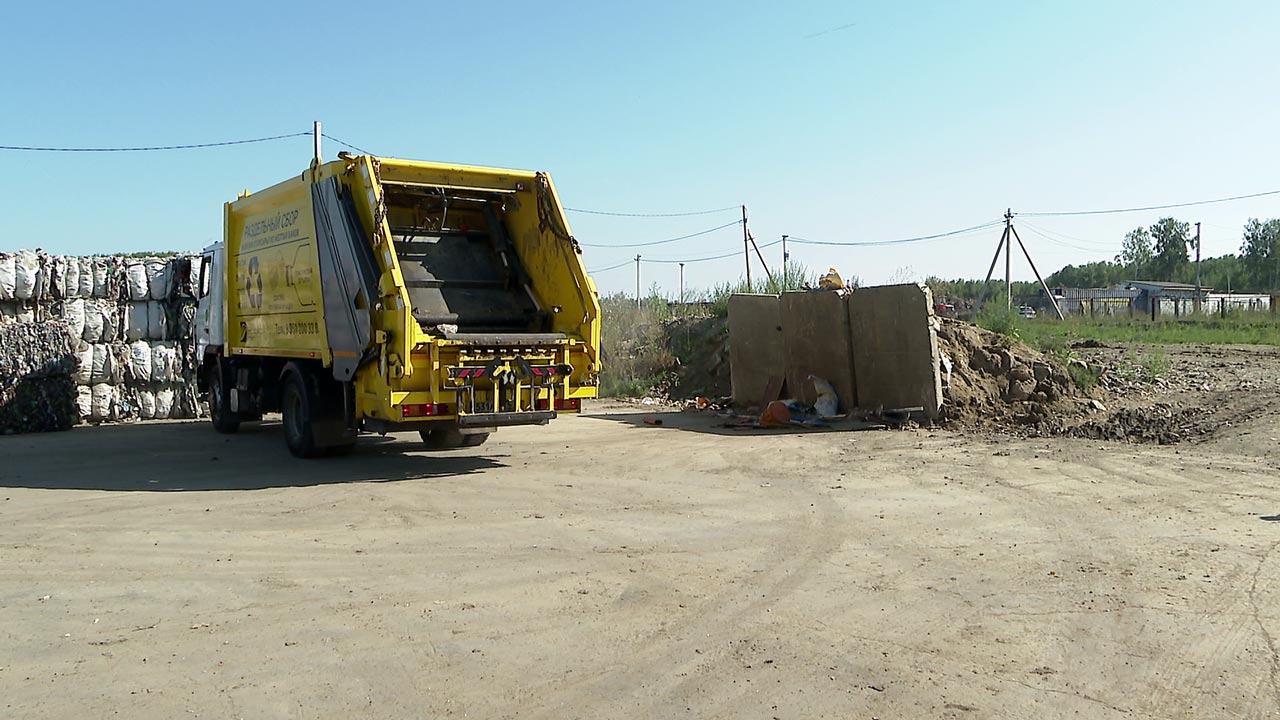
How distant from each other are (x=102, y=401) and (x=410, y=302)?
8.48 m

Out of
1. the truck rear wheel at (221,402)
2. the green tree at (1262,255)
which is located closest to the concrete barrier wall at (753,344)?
the truck rear wheel at (221,402)

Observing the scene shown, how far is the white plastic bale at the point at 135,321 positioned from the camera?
630 inches

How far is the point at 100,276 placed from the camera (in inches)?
623

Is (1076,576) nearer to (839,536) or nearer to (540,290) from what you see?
(839,536)

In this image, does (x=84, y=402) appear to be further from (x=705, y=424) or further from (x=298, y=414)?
(x=705, y=424)

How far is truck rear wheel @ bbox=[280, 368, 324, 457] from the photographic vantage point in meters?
11.1

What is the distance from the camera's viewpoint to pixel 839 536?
731 cm

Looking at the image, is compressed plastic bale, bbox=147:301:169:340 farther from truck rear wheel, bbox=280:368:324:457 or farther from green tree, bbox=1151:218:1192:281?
green tree, bbox=1151:218:1192:281

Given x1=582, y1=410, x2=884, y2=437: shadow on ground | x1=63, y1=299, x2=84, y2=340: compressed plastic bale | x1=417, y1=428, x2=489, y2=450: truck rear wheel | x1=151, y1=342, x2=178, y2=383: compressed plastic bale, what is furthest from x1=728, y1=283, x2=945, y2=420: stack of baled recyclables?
x1=63, y1=299, x2=84, y2=340: compressed plastic bale

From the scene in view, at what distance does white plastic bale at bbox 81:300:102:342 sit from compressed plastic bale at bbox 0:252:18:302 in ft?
3.23

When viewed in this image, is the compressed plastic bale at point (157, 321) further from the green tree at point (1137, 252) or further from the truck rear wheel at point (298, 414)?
the green tree at point (1137, 252)

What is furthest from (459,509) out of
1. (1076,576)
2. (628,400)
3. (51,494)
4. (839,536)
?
(628,400)

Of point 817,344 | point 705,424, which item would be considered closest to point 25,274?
point 705,424

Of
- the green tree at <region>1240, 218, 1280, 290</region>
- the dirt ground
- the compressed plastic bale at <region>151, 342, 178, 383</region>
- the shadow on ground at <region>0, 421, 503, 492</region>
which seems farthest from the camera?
the green tree at <region>1240, 218, 1280, 290</region>
